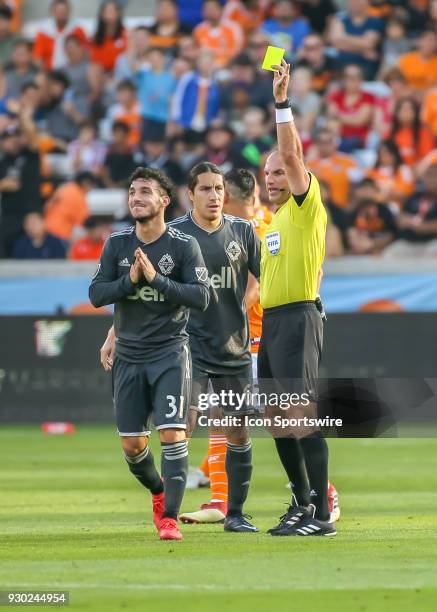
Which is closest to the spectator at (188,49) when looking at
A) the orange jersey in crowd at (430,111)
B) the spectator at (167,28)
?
the spectator at (167,28)

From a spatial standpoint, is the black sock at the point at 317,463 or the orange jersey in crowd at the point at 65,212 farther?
the orange jersey in crowd at the point at 65,212

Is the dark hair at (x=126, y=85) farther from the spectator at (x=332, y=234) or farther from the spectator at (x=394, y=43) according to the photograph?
the spectator at (x=332, y=234)

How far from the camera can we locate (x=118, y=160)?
22.1m

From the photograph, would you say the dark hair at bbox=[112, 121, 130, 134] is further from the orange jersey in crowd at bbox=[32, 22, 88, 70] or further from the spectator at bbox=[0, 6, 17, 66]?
the spectator at bbox=[0, 6, 17, 66]

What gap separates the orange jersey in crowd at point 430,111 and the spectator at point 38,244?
19.1 feet

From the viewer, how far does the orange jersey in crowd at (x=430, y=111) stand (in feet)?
71.1

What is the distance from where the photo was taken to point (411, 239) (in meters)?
20.3

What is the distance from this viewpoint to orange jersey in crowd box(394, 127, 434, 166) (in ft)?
70.5

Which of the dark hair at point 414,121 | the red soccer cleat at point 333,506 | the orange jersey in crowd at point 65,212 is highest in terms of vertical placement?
the dark hair at point 414,121

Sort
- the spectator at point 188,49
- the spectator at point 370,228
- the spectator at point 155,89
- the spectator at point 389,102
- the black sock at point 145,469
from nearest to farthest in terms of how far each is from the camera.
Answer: the black sock at point 145,469 → the spectator at point 370,228 → the spectator at point 389,102 → the spectator at point 155,89 → the spectator at point 188,49

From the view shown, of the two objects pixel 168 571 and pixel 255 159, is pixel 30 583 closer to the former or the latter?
pixel 168 571

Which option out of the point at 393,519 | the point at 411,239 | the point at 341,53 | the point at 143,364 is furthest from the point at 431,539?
the point at 341,53

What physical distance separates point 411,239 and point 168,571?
13503 millimetres

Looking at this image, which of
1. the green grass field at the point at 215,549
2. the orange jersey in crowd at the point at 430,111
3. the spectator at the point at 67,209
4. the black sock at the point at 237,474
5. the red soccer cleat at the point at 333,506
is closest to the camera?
the green grass field at the point at 215,549
